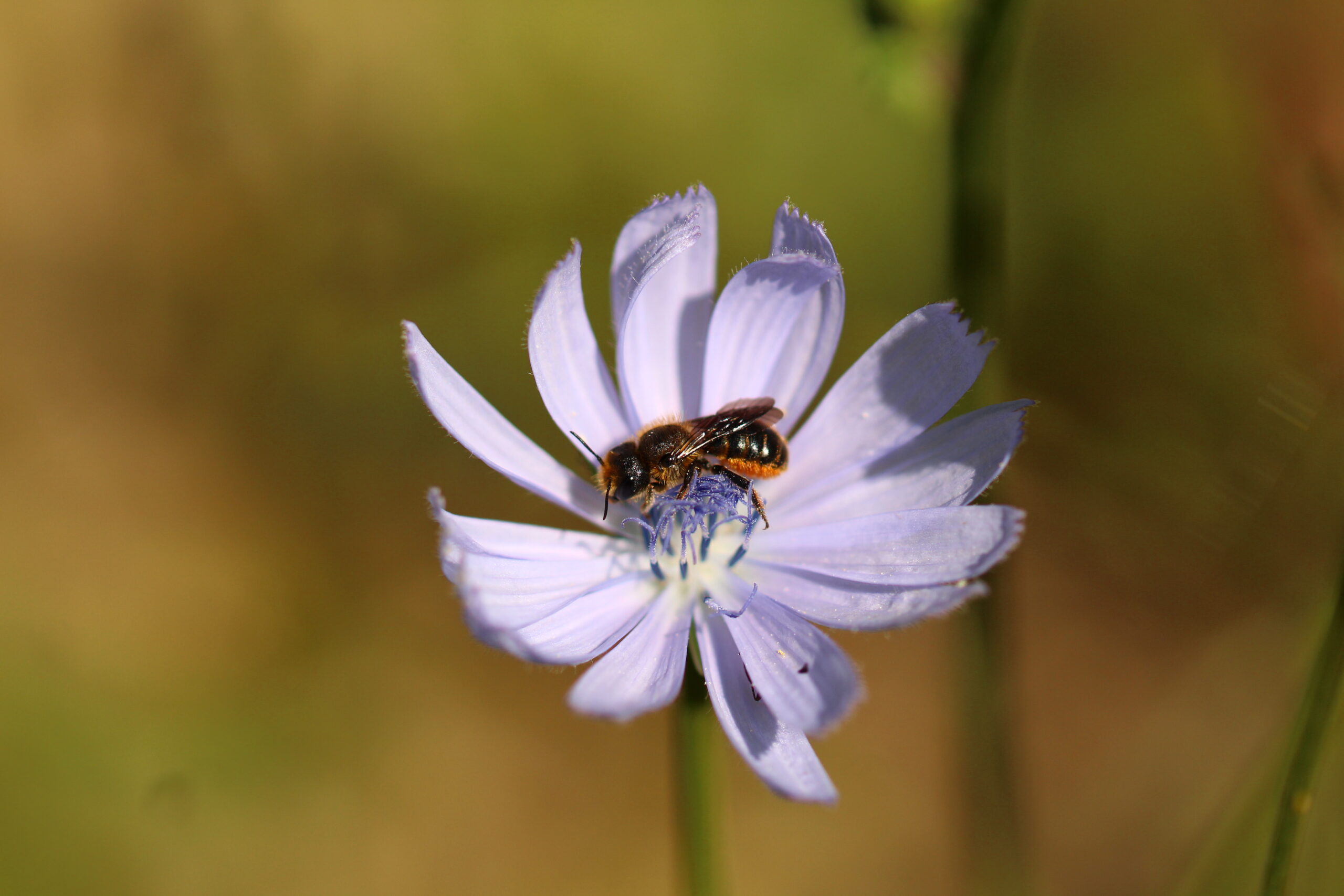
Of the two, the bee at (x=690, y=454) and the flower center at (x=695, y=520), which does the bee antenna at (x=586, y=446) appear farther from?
the flower center at (x=695, y=520)

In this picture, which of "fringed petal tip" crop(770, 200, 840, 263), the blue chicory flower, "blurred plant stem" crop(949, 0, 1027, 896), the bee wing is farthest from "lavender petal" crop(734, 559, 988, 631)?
"fringed petal tip" crop(770, 200, 840, 263)

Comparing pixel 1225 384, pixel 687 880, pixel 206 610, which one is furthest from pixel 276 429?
pixel 1225 384

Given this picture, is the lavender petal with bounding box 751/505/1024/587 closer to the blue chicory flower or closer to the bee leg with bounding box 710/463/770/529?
the blue chicory flower

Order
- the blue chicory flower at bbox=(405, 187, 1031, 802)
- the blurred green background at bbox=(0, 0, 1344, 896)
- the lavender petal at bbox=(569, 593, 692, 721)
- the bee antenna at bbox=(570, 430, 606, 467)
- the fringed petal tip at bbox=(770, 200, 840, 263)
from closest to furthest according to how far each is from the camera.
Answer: the lavender petal at bbox=(569, 593, 692, 721) < the blue chicory flower at bbox=(405, 187, 1031, 802) < the fringed petal tip at bbox=(770, 200, 840, 263) < the bee antenna at bbox=(570, 430, 606, 467) < the blurred green background at bbox=(0, 0, 1344, 896)

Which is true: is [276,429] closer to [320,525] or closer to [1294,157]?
[320,525]

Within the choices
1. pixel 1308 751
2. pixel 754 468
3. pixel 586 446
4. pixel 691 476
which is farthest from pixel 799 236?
pixel 1308 751
